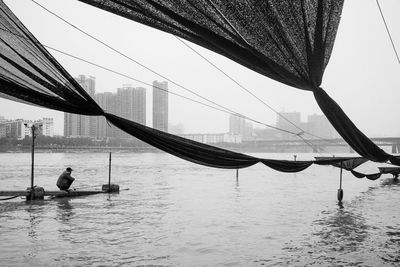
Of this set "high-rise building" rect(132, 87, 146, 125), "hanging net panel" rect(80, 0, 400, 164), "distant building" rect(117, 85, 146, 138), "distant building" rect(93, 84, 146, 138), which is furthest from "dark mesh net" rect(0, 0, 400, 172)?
"high-rise building" rect(132, 87, 146, 125)

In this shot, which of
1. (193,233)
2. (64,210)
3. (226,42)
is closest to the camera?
(226,42)

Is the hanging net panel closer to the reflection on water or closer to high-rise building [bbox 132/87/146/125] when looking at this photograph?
the reflection on water

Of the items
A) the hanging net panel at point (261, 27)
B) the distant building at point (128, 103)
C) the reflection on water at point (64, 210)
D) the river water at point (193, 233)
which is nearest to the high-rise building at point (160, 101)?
the distant building at point (128, 103)

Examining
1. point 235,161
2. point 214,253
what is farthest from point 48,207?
point 235,161

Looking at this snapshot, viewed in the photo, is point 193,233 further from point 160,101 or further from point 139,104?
point 139,104

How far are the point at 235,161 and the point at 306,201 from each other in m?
16.7

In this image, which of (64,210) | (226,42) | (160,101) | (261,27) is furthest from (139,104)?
(261,27)

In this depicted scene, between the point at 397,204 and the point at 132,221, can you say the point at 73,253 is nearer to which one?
the point at 132,221

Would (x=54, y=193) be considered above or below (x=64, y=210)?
above

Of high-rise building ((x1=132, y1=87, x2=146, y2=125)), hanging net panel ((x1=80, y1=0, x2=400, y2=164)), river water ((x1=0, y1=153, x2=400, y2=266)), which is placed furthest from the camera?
high-rise building ((x1=132, y1=87, x2=146, y2=125))

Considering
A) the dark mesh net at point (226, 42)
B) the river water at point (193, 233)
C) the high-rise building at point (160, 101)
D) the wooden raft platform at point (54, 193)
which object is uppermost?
the high-rise building at point (160, 101)

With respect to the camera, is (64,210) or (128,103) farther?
(128,103)

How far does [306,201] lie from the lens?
2180cm

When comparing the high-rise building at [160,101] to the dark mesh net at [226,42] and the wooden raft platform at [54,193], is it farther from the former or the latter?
the dark mesh net at [226,42]
